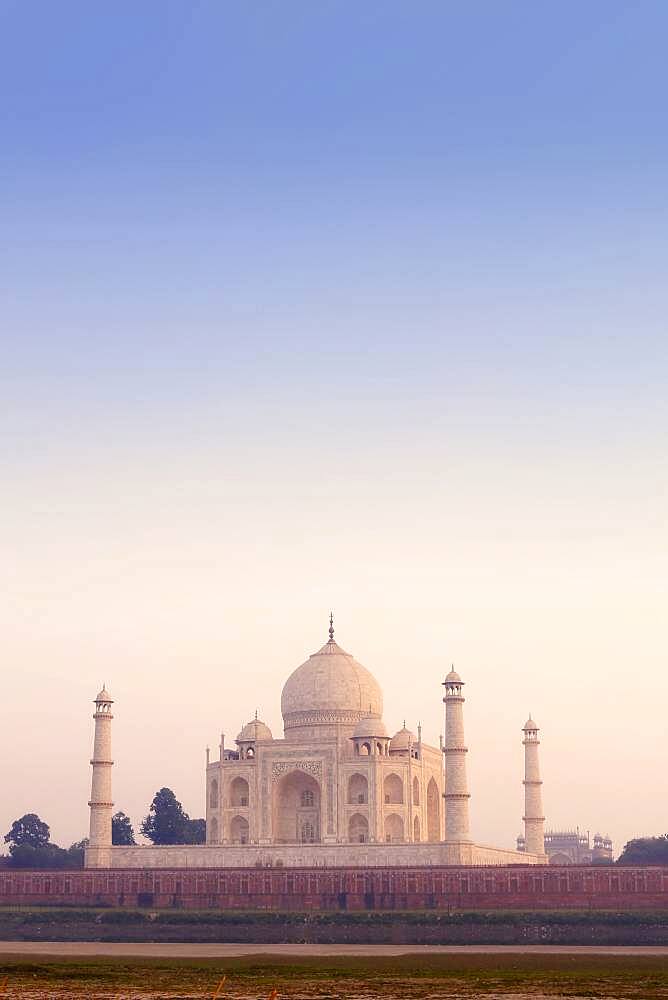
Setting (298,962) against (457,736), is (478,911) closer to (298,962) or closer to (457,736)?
(457,736)

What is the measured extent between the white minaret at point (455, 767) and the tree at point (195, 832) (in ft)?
105

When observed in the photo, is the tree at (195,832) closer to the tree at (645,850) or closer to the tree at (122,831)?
the tree at (122,831)

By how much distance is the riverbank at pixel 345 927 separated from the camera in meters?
53.2

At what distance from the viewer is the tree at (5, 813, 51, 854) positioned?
9736 cm

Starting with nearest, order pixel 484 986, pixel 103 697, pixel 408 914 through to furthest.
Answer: pixel 484 986 < pixel 408 914 < pixel 103 697

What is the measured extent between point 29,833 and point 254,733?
1078 inches

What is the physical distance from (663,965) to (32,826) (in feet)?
218

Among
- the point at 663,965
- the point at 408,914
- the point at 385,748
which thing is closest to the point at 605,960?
the point at 663,965

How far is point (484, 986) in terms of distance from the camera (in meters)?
33.2

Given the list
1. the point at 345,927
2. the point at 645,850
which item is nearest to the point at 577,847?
the point at 645,850

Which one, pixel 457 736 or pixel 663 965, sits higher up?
pixel 457 736

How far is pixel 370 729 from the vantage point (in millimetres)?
75375

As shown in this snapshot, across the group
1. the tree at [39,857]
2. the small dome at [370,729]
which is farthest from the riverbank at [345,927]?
the tree at [39,857]

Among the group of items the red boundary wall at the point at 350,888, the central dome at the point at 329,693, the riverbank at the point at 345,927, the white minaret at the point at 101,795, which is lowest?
the riverbank at the point at 345,927
